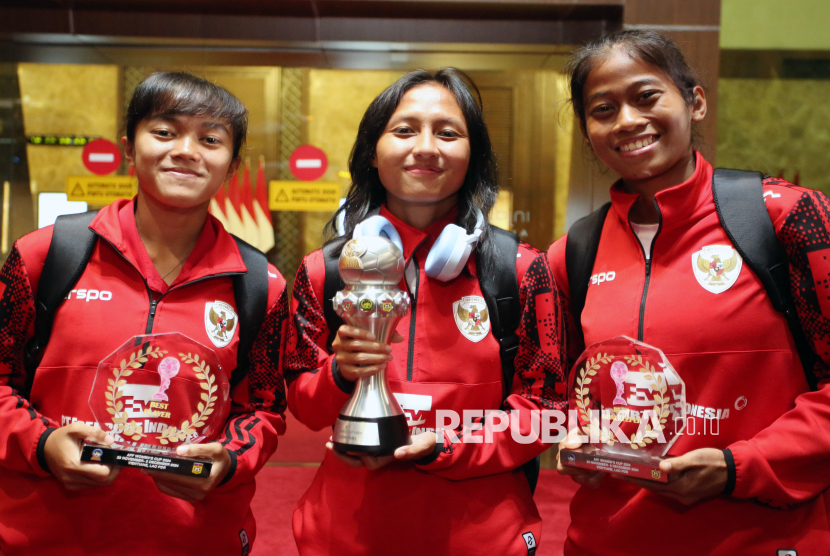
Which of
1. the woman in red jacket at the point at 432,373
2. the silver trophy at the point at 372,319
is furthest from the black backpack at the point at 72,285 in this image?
the silver trophy at the point at 372,319

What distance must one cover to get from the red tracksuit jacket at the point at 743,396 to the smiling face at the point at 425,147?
0.56 metres

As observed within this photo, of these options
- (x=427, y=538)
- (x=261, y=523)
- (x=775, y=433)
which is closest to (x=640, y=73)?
(x=775, y=433)

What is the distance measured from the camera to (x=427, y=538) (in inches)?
65.2

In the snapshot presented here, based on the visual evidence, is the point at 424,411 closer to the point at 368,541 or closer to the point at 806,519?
the point at 368,541

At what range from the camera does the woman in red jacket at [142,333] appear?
1.64 m

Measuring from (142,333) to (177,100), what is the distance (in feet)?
2.03

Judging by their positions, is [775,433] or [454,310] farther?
[454,310]

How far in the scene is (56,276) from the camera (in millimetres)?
1732

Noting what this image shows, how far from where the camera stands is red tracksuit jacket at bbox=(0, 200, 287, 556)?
166 cm

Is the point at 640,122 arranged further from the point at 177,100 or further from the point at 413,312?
the point at 177,100

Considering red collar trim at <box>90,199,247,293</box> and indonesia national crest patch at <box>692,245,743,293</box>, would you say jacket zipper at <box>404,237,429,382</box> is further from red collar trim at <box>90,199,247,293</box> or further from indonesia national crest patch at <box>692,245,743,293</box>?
indonesia national crest patch at <box>692,245,743,293</box>

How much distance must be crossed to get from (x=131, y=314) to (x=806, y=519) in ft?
5.58

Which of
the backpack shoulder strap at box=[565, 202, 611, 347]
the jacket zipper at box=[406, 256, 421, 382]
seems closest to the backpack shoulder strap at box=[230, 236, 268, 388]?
the jacket zipper at box=[406, 256, 421, 382]

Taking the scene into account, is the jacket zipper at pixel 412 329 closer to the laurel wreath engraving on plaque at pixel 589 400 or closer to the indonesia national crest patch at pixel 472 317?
the indonesia national crest patch at pixel 472 317
